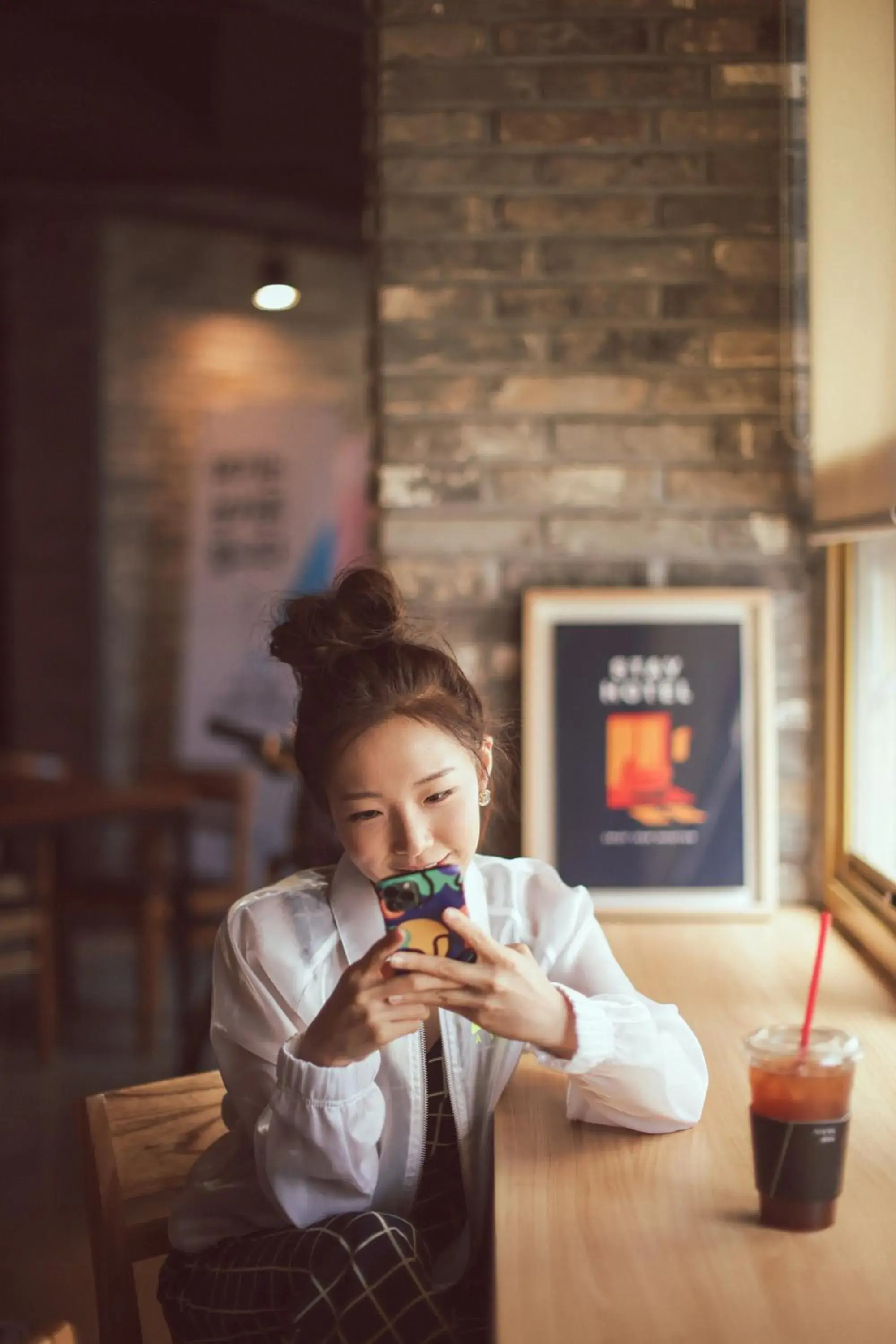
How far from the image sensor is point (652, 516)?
238 cm

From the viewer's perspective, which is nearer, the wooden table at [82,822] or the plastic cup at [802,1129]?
the plastic cup at [802,1129]

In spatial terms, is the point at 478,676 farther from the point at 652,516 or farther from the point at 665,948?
the point at 665,948

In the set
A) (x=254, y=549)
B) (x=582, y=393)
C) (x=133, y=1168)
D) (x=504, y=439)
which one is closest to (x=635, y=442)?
(x=582, y=393)

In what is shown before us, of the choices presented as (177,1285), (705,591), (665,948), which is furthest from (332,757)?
(705,591)

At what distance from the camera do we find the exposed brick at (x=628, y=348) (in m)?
2.38

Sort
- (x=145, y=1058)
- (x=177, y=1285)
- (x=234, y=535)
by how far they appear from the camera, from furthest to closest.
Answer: (x=234, y=535)
(x=145, y=1058)
(x=177, y=1285)

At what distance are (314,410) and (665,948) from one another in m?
4.44

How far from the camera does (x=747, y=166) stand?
7.75 ft

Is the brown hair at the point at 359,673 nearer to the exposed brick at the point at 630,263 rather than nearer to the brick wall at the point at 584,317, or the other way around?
the brick wall at the point at 584,317

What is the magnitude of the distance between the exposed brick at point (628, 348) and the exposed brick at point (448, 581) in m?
0.39

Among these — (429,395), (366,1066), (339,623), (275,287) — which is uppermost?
(275,287)

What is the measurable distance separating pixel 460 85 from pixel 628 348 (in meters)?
0.54

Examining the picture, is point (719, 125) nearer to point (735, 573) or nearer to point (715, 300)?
point (715, 300)

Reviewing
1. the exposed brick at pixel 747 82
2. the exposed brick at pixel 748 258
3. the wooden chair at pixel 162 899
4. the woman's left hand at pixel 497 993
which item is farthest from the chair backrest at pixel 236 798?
the woman's left hand at pixel 497 993
